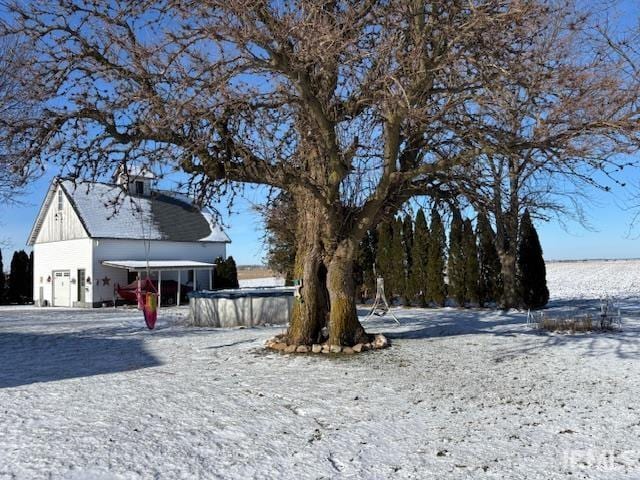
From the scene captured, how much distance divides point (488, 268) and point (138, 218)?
16.2m

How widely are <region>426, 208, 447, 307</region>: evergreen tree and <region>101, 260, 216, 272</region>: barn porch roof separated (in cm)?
1254

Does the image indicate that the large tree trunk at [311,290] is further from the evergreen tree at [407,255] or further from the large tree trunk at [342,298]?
the evergreen tree at [407,255]

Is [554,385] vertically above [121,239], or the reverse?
[121,239]

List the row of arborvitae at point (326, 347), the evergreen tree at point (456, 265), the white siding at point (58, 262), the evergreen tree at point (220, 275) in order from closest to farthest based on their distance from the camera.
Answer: the row of arborvitae at point (326, 347), the evergreen tree at point (456, 265), the white siding at point (58, 262), the evergreen tree at point (220, 275)

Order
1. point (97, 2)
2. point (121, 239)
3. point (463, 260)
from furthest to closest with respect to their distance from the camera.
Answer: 1. point (121, 239)
2. point (463, 260)
3. point (97, 2)

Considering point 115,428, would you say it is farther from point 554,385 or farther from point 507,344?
point 507,344

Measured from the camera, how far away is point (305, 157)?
37.5 feet

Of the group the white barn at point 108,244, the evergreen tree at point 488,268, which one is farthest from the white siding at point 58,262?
the evergreen tree at point 488,268

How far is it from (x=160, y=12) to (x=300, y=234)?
197 inches

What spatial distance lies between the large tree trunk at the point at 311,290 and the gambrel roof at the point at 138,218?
17.2 metres

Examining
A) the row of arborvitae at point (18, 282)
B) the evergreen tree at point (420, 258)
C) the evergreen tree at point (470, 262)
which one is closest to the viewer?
the evergreen tree at point (470, 262)

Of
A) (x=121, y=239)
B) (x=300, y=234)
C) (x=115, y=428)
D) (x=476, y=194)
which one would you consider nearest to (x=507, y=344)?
(x=476, y=194)

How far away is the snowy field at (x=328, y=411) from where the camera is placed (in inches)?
198

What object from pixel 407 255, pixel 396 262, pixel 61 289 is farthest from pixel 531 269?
pixel 61 289
